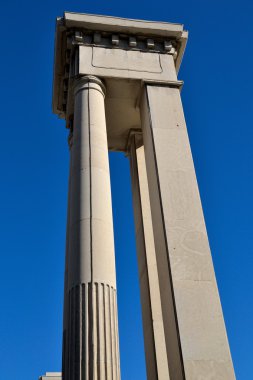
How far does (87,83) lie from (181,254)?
1378cm

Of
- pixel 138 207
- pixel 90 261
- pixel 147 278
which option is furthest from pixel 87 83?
pixel 147 278

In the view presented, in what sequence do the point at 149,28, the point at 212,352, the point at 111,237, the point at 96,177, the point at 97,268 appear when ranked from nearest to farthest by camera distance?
the point at 212,352
the point at 97,268
the point at 111,237
the point at 96,177
the point at 149,28

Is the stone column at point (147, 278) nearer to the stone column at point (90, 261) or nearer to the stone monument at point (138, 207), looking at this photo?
the stone monument at point (138, 207)

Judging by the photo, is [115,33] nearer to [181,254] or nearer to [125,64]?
[125,64]

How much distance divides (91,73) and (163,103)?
5389mm

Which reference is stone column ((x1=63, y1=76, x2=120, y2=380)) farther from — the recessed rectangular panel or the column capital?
the recessed rectangular panel

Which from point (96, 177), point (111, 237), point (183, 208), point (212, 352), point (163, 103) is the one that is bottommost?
point (212, 352)

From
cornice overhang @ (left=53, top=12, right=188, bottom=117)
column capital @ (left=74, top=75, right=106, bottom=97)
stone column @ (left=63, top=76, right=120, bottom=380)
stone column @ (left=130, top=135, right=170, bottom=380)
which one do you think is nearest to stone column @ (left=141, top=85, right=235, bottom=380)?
stone column @ (left=63, top=76, right=120, bottom=380)

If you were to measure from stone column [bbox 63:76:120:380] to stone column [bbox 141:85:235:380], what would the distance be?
111 inches

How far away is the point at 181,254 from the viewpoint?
22906 mm

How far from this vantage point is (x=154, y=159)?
26922 millimetres

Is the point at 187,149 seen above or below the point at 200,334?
above

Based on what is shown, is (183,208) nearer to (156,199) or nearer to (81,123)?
(156,199)

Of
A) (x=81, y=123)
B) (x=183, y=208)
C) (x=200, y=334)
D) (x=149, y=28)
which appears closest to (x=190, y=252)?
(x=183, y=208)
